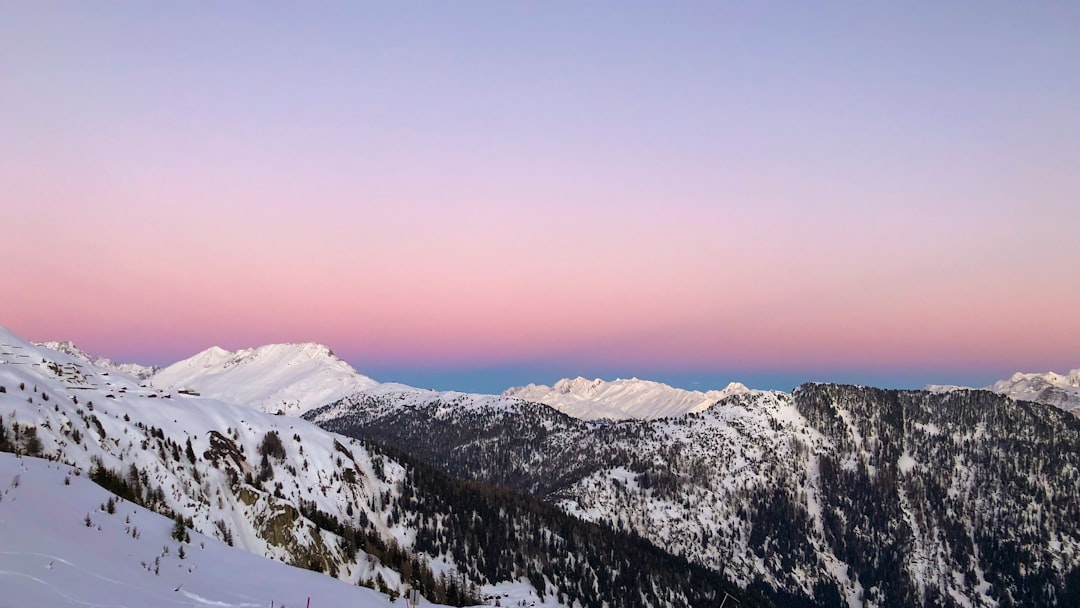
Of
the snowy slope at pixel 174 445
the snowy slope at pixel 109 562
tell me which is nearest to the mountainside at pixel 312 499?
the snowy slope at pixel 174 445

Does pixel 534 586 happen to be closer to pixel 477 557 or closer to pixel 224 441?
pixel 477 557

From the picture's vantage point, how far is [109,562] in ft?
42.2

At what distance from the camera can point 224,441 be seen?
6938 cm

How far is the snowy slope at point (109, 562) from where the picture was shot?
10898 mm

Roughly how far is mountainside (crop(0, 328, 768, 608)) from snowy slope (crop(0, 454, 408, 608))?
1.92 feet

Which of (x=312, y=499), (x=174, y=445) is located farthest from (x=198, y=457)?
(x=312, y=499)

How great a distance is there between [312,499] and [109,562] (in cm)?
7188

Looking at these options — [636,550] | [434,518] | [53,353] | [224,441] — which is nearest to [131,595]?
[224,441]

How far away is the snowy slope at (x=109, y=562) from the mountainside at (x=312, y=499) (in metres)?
0.58

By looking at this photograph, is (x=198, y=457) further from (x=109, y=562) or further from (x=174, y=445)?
(x=109, y=562)

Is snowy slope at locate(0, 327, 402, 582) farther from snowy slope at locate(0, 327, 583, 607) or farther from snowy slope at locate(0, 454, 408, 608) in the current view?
snowy slope at locate(0, 454, 408, 608)

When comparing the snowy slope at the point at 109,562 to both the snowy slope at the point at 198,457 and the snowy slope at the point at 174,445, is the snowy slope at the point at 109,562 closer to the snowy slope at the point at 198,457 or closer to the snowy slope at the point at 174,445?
the snowy slope at the point at 198,457

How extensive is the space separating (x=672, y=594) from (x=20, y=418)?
440 ft

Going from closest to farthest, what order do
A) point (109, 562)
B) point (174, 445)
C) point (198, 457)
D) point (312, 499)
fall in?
point (109, 562), point (174, 445), point (198, 457), point (312, 499)
